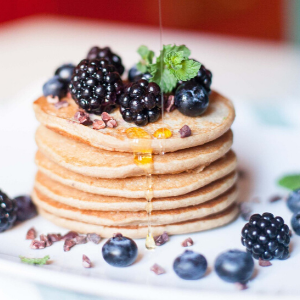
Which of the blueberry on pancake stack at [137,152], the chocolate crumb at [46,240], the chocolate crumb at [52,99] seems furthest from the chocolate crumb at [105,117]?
the chocolate crumb at [46,240]

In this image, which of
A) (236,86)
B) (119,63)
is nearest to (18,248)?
(119,63)

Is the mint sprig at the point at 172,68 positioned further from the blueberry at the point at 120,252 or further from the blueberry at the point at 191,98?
the blueberry at the point at 120,252

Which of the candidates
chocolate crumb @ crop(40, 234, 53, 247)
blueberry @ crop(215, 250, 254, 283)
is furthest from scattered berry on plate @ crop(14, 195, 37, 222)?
blueberry @ crop(215, 250, 254, 283)

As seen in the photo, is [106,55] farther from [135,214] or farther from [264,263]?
[264,263]

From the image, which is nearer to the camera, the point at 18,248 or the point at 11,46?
the point at 18,248

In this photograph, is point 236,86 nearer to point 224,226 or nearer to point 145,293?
point 224,226

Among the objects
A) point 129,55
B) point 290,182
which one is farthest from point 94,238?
point 129,55
